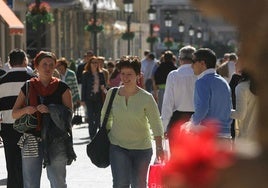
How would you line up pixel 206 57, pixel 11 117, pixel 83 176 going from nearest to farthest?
1. pixel 206 57
2. pixel 11 117
3. pixel 83 176

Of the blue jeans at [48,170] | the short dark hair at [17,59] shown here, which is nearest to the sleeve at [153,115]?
the blue jeans at [48,170]

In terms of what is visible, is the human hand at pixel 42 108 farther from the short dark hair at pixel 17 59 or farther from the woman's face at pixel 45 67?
the short dark hair at pixel 17 59

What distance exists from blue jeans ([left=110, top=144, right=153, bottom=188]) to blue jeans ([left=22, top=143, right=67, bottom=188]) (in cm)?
51

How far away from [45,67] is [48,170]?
1.01 m

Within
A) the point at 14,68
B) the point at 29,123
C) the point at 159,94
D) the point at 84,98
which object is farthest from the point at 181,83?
the point at 159,94

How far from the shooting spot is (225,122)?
8516mm

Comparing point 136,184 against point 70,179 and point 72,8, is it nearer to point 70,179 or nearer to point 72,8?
point 70,179

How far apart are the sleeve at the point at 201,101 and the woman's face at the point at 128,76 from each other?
61 cm

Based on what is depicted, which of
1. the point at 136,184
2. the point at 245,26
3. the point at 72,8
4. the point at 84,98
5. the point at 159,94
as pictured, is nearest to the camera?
the point at 245,26

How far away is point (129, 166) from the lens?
27.6 ft

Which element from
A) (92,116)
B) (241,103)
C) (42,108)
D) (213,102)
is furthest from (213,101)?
(92,116)

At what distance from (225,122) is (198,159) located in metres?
6.50

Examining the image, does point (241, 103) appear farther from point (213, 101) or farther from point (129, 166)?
point (129, 166)

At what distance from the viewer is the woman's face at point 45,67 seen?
8789mm
